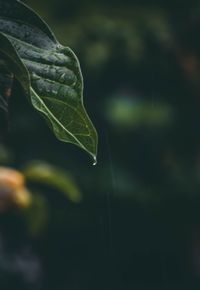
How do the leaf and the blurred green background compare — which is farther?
the blurred green background

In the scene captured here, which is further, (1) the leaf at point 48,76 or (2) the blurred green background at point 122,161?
(2) the blurred green background at point 122,161

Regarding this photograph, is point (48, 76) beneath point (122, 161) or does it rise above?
above

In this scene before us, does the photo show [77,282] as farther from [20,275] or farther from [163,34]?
[163,34]

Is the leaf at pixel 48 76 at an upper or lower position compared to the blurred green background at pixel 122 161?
upper

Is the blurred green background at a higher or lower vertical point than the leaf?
lower
